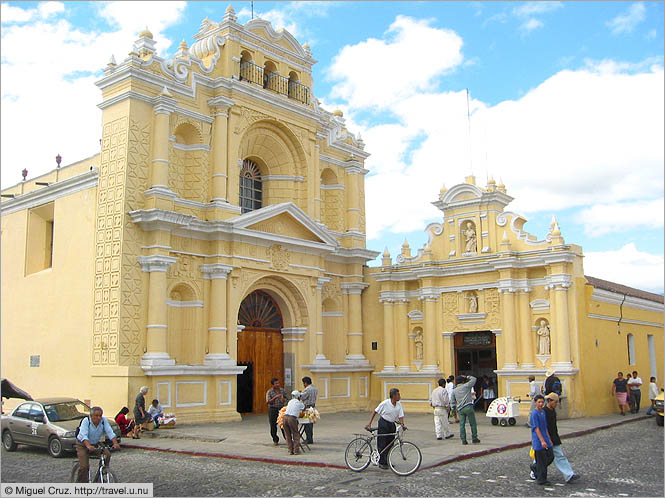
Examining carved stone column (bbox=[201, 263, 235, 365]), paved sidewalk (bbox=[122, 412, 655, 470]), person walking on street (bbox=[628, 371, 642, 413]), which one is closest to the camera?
paved sidewalk (bbox=[122, 412, 655, 470])

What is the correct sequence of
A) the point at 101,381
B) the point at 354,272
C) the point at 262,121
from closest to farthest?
Answer: 1. the point at 101,381
2. the point at 262,121
3. the point at 354,272

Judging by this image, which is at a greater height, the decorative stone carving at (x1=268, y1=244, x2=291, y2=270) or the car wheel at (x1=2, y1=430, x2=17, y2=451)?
the decorative stone carving at (x1=268, y1=244, x2=291, y2=270)

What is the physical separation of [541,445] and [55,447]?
9658 millimetres

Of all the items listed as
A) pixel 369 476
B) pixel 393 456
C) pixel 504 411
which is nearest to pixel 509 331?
pixel 504 411

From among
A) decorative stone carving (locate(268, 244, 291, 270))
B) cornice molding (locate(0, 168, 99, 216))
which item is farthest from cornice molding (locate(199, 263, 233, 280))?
cornice molding (locate(0, 168, 99, 216))

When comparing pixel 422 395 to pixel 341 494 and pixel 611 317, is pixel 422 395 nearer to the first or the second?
pixel 611 317

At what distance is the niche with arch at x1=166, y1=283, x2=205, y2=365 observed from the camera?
20562mm

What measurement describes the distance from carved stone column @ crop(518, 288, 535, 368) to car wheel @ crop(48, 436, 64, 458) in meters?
14.0

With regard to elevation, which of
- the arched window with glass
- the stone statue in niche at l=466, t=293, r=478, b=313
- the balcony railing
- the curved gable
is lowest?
the stone statue in niche at l=466, t=293, r=478, b=313

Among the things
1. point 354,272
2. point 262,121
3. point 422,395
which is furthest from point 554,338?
point 262,121

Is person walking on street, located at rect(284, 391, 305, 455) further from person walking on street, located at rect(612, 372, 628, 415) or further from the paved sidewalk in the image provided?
person walking on street, located at rect(612, 372, 628, 415)

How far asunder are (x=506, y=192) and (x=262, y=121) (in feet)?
28.5

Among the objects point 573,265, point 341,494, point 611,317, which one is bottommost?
point 341,494

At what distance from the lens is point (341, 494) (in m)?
10.1
